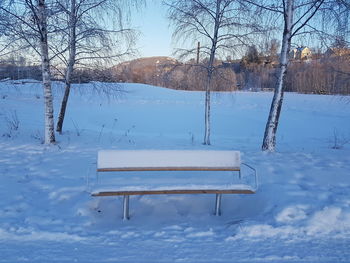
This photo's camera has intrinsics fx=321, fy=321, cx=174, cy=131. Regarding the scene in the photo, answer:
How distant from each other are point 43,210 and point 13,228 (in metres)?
0.60

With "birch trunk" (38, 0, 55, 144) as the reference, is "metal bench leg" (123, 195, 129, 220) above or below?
below

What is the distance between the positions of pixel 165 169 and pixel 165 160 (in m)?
0.15

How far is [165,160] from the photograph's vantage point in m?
4.88

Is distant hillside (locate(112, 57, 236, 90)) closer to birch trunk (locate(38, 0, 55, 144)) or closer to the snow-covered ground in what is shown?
birch trunk (locate(38, 0, 55, 144))

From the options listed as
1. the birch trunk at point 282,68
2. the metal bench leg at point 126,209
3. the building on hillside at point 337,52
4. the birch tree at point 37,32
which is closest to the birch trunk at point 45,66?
the birch tree at point 37,32

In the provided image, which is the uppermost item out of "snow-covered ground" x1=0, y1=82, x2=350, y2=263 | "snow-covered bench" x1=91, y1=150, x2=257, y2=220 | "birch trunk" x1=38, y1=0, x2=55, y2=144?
"birch trunk" x1=38, y1=0, x2=55, y2=144

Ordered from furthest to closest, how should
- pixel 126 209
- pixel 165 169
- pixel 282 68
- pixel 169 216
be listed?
pixel 282 68 < pixel 165 169 < pixel 169 216 < pixel 126 209

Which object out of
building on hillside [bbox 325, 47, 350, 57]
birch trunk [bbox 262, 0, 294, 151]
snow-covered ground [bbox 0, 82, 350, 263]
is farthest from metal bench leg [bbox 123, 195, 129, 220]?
building on hillside [bbox 325, 47, 350, 57]

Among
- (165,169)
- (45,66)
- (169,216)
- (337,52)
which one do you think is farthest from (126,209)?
(337,52)

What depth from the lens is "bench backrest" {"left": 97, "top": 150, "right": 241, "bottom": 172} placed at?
15.5 ft

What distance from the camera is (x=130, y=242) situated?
3662mm

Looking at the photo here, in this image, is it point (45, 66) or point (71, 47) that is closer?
point (45, 66)

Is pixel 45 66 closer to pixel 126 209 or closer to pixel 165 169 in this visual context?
pixel 165 169

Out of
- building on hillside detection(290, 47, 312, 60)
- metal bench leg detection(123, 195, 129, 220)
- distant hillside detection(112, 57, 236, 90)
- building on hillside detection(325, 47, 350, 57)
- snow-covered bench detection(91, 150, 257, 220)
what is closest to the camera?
snow-covered bench detection(91, 150, 257, 220)
